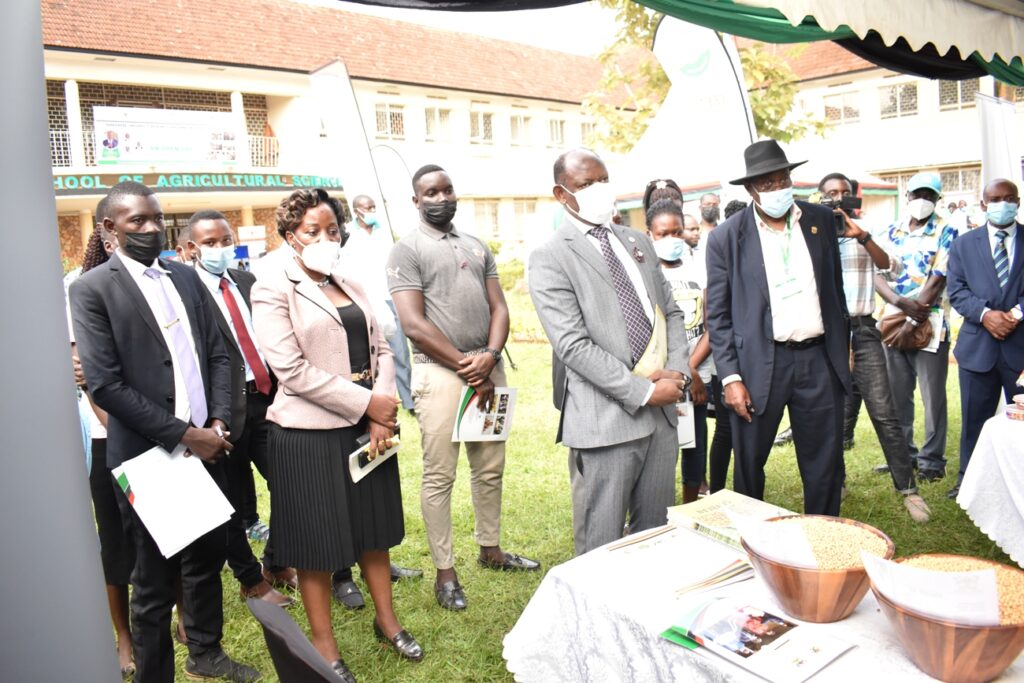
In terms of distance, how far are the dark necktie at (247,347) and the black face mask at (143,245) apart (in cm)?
110

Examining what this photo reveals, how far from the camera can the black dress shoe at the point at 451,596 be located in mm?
4066

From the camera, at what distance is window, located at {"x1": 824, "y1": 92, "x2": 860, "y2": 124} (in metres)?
29.3

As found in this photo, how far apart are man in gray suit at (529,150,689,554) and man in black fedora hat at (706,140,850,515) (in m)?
0.51

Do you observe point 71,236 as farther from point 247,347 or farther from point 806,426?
point 806,426

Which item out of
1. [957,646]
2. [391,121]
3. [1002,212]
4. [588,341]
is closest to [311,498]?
[588,341]

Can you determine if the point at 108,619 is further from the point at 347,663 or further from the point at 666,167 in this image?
the point at 666,167

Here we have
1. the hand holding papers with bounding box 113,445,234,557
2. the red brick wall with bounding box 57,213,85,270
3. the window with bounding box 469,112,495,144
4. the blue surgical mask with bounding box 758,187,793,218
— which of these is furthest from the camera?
the window with bounding box 469,112,495,144

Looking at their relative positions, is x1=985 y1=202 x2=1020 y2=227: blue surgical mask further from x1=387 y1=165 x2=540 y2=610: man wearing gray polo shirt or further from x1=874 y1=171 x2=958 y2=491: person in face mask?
x1=387 y1=165 x2=540 y2=610: man wearing gray polo shirt

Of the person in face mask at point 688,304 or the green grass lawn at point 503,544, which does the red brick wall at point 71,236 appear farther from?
the person in face mask at point 688,304

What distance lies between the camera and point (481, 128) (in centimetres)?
3145

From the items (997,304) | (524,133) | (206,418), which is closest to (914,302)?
(997,304)

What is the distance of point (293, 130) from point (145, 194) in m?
25.3

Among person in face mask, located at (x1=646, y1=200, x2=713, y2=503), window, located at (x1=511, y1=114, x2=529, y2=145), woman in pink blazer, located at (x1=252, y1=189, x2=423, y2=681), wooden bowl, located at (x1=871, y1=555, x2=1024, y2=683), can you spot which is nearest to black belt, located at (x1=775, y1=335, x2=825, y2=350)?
person in face mask, located at (x1=646, y1=200, x2=713, y2=503)

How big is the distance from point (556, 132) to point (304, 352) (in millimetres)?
32630
